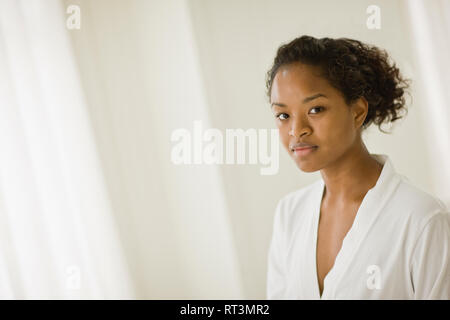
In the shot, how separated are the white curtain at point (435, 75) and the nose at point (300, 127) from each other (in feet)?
0.74

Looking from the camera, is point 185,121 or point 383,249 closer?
point 383,249

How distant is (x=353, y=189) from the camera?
2.10 ft

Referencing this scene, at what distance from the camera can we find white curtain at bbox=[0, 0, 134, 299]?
74 cm

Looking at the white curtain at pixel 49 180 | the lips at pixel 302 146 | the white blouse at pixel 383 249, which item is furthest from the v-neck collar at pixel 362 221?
the white curtain at pixel 49 180

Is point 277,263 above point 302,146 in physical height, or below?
below

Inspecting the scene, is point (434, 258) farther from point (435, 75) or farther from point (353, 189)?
point (435, 75)

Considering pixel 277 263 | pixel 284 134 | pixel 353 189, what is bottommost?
pixel 277 263

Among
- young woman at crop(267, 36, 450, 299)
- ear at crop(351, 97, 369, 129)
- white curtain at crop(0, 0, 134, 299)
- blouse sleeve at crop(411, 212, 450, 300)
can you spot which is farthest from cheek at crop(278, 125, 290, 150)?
white curtain at crop(0, 0, 134, 299)

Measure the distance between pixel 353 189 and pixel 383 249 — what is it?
0.34ft

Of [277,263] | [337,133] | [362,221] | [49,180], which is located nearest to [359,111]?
[337,133]

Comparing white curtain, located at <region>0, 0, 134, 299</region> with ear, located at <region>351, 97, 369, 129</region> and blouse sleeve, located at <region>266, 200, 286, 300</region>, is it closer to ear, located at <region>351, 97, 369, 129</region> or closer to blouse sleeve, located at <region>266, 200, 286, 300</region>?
blouse sleeve, located at <region>266, 200, 286, 300</region>

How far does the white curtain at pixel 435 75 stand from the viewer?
69 cm

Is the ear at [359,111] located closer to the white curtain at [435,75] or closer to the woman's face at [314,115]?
the woman's face at [314,115]
